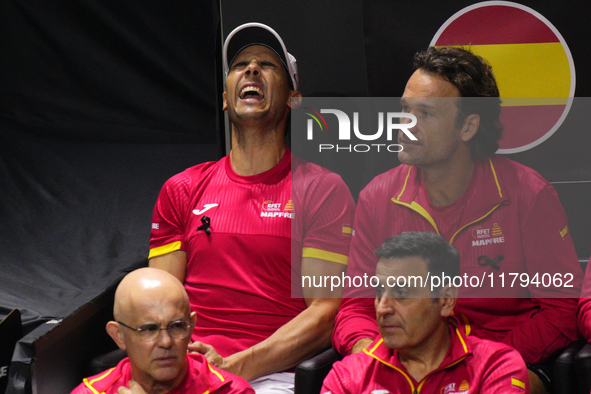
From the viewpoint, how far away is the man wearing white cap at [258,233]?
7.47ft

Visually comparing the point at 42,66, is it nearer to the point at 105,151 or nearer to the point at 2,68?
the point at 2,68

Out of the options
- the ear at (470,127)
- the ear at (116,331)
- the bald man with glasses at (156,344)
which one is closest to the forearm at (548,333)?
the ear at (470,127)

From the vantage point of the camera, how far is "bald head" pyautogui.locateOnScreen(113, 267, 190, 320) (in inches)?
72.7

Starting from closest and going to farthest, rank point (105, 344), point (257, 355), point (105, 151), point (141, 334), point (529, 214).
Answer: point (141, 334)
point (529, 214)
point (257, 355)
point (105, 344)
point (105, 151)

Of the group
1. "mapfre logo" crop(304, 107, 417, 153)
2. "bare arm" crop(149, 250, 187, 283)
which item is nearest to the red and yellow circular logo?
"mapfre logo" crop(304, 107, 417, 153)

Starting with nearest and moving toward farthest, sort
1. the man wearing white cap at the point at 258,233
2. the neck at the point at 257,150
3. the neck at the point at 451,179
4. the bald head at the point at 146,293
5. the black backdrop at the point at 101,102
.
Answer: the bald head at the point at 146,293 → the neck at the point at 451,179 → the man wearing white cap at the point at 258,233 → the neck at the point at 257,150 → the black backdrop at the point at 101,102

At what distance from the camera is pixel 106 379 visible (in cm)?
194

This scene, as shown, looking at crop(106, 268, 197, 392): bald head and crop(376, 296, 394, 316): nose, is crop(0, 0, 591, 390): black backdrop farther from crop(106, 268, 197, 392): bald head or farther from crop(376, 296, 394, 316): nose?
crop(376, 296, 394, 316): nose

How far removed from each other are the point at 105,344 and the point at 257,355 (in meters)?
0.58

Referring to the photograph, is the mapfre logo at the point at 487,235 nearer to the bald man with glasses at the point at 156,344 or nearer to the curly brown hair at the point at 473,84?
the curly brown hair at the point at 473,84

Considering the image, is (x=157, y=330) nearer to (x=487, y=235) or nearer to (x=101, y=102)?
(x=487, y=235)

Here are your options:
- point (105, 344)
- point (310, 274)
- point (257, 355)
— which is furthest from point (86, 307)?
point (310, 274)

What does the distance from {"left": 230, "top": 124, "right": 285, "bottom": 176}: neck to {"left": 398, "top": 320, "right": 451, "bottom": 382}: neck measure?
93 centimetres

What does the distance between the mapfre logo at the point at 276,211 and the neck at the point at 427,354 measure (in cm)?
A: 71
